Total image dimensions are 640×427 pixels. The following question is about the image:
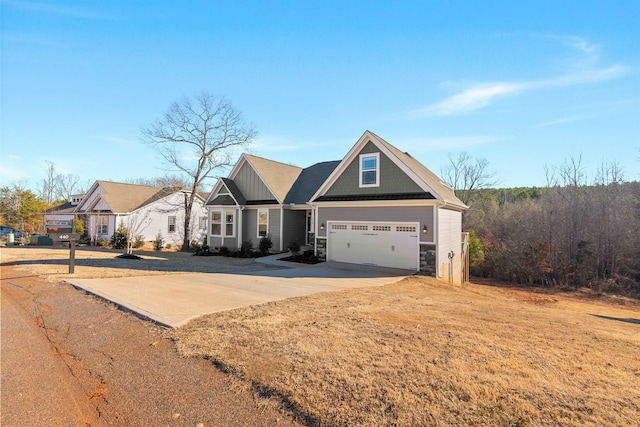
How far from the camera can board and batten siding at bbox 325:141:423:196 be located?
47.8 ft

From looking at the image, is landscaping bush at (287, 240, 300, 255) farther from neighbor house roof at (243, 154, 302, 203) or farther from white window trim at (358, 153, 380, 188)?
white window trim at (358, 153, 380, 188)

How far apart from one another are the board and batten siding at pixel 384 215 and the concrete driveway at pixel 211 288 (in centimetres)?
219

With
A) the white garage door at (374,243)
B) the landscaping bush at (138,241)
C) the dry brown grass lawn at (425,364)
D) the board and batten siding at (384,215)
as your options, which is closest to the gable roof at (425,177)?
the board and batten siding at (384,215)

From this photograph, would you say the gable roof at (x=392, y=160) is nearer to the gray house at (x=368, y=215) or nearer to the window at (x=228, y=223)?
the gray house at (x=368, y=215)

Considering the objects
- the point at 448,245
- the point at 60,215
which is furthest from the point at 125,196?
the point at 448,245

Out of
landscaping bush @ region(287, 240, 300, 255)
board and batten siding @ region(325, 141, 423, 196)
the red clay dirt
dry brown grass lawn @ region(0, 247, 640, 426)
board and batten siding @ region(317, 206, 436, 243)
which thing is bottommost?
the red clay dirt

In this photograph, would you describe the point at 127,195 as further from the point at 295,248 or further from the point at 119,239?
the point at 295,248

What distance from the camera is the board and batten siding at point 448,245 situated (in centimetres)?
1403

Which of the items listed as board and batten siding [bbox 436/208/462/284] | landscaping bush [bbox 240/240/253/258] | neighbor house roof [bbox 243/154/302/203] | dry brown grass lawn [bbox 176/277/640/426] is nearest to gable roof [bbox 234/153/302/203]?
neighbor house roof [bbox 243/154/302/203]

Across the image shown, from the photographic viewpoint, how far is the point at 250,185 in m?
22.0

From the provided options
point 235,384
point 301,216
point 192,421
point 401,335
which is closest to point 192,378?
point 235,384

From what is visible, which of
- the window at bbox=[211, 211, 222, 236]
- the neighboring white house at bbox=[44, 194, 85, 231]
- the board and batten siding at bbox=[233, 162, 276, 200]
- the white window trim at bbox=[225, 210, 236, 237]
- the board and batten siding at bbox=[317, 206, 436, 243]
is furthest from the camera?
the neighboring white house at bbox=[44, 194, 85, 231]

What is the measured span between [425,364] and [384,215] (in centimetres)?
1095

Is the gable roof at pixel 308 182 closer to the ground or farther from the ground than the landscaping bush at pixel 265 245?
farther from the ground
